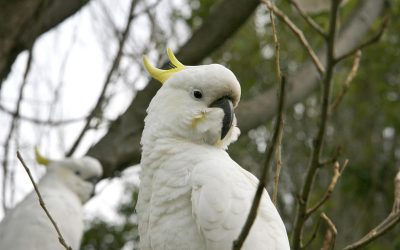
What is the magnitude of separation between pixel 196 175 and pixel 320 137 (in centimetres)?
81

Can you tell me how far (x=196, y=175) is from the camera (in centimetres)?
226

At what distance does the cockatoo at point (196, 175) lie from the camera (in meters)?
2.18

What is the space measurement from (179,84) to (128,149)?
1.59m

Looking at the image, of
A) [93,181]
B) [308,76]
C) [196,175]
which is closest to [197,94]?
[196,175]

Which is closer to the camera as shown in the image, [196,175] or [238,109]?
[196,175]

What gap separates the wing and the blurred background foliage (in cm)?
402

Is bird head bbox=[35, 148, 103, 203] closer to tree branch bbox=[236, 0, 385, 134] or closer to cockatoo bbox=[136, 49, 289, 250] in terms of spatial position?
tree branch bbox=[236, 0, 385, 134]

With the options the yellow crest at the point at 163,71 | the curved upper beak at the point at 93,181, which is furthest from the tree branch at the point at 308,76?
the yellow crest at the point at 163,71

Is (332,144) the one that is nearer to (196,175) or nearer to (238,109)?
(238,109)

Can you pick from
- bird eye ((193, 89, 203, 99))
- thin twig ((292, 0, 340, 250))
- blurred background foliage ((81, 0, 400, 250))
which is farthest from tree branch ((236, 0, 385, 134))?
thin twig ((292, 0, 340, 250))

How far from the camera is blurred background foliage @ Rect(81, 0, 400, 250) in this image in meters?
6.61

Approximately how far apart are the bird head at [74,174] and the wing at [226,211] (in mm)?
2316

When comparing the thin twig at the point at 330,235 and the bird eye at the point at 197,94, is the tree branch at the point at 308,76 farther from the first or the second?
the thin twig at the point at 330,235

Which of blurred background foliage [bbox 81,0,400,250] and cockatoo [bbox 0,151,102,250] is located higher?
cockatoo [bbox 0,151,102,250]
